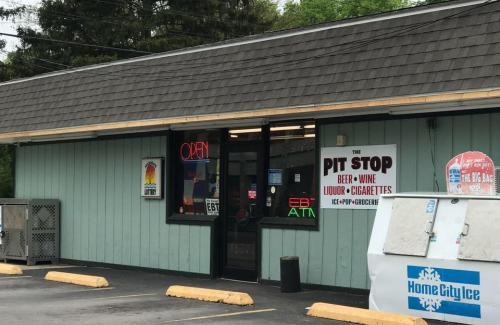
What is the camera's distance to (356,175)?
12242 mm

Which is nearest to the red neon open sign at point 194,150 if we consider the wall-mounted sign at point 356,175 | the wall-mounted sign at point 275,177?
the wall-mounted sign at point 275,177

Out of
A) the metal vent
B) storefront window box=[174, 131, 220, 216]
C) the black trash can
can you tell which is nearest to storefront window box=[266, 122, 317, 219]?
the black trash can

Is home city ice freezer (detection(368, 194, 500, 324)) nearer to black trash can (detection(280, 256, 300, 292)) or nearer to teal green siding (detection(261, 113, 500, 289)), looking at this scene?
teal green siding (detection(261, 113, 500, 289))

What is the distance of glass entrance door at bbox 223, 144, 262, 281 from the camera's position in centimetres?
1380

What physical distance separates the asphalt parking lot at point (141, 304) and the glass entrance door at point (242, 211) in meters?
0.43

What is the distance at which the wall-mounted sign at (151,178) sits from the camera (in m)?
15.3

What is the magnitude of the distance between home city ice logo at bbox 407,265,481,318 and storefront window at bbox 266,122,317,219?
11.2 feet

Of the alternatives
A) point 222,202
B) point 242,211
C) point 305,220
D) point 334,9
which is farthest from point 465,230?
point 334,9

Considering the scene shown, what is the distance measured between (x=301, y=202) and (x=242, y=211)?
1436mm

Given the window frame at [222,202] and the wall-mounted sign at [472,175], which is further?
the window frame at [222,202]

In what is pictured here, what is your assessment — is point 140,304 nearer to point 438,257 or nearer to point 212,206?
point 212,206

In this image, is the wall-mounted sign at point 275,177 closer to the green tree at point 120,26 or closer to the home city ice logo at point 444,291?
the home city ice logo at point 444,291

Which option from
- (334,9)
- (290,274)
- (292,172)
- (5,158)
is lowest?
(290,274)

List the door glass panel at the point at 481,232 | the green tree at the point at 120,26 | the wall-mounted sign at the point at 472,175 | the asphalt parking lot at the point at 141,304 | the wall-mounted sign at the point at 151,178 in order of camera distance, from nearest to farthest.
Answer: the door glass panel at the point at 481,232, the wall-mounted sign at the point at 472,175, the asphalt parking lot at the point at 141,304, the wall-mounted sign at the point at 151,178, the green tree at the point at 120,26
